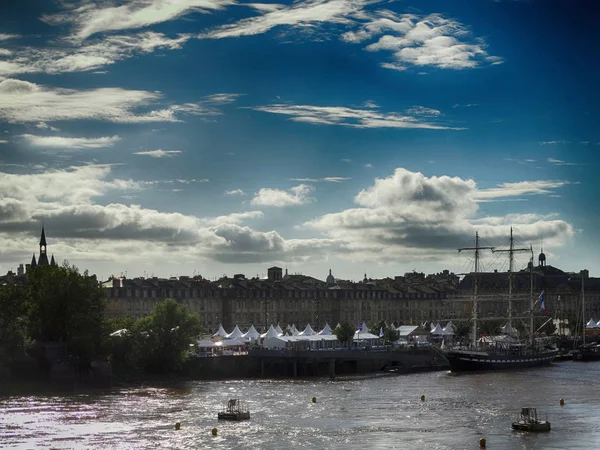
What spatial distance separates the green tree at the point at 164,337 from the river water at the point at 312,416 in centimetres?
562

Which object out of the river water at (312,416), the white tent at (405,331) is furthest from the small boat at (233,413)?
the white tent at (405,331)

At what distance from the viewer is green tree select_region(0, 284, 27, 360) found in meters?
107

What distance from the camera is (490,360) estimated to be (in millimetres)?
146375

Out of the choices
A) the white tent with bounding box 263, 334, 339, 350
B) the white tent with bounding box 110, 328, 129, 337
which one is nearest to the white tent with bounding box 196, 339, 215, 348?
the white tent with bounding box 263, 334, 339, 350

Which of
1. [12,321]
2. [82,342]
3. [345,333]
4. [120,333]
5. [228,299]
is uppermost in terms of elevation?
[228,299]

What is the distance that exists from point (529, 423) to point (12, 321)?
55.9 meters

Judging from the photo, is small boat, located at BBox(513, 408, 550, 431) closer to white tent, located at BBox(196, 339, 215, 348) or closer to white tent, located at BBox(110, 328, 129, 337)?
white tent, located at BBox(110, 328, 129, 337)

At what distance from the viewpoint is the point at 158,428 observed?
75438 mm

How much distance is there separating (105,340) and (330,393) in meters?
24.4

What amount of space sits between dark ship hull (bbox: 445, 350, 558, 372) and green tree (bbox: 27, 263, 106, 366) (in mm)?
45593

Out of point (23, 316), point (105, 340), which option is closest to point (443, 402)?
point (105, 340)

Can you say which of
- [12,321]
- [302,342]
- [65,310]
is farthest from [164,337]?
[302,342]

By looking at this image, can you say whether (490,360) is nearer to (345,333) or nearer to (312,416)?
(345,333)

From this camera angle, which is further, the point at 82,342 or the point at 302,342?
the point at 302,342
